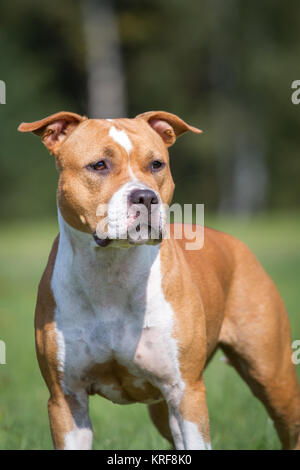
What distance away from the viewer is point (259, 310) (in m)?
5.03

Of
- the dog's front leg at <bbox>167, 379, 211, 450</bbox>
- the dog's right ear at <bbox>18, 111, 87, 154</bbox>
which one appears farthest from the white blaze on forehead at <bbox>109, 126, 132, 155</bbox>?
the dog's front leg at <bbox>167, 379, 211, 450</bbox>

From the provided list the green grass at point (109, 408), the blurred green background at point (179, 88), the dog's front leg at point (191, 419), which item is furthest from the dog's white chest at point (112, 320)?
the blurred green background at point (179, 88)

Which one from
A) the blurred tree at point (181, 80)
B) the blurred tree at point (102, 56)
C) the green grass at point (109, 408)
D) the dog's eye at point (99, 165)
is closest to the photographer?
the dog's eye at point (99, 165)

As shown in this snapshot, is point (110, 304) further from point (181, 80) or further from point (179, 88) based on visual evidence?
point (181, 80)

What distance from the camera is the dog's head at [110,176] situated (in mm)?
3734

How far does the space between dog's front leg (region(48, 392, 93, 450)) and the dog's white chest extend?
88mm

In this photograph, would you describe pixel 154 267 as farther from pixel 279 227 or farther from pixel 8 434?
pixel 279 227

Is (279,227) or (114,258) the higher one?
(114,258)

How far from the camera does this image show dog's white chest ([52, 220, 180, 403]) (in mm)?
4086

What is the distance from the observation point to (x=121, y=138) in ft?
13.3

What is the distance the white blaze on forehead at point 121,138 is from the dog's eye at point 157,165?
0.18m
